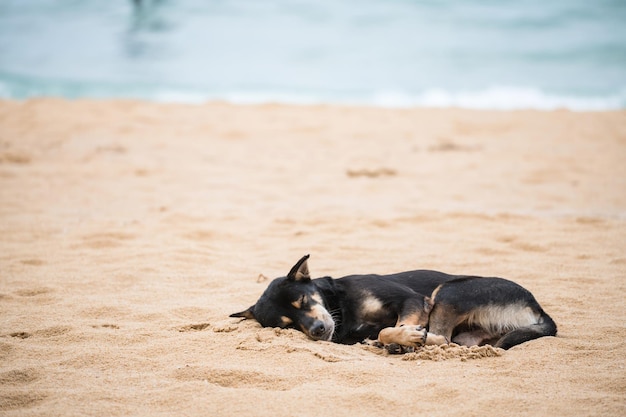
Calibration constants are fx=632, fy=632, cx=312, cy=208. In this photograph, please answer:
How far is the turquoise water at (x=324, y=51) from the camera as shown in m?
17.3

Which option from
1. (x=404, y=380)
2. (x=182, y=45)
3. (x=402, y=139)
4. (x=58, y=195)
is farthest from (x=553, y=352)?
(x=182, y=45)

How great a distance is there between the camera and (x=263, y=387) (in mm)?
3027

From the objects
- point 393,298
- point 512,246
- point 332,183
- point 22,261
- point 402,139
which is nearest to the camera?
point 393,298

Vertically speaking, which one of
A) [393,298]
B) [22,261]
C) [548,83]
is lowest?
[22,261]

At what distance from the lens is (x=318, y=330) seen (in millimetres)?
3672

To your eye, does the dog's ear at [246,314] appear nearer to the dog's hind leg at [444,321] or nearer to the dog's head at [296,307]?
the dog's head at [296,307]

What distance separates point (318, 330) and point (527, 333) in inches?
47.3

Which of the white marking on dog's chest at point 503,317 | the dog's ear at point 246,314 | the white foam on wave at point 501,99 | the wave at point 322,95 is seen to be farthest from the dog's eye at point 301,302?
the wave at point 322,95

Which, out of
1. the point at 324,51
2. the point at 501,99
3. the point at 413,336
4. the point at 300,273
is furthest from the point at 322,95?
the point at 413,336

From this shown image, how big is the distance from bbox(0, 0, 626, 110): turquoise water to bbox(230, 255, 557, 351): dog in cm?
1305

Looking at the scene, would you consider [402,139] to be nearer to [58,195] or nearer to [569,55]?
[58,195]

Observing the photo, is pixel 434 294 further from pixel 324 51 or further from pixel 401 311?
pixel 324 51

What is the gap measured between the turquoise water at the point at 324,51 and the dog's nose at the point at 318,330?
1341 cm

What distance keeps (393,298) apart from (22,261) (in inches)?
133
